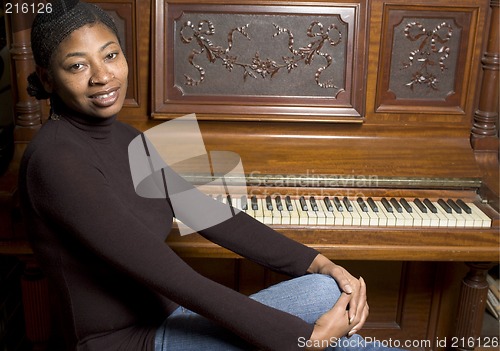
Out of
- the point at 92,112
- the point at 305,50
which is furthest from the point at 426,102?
the point at 92,112

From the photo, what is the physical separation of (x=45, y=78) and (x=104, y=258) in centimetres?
41

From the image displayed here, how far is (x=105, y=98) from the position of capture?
53.1 inches

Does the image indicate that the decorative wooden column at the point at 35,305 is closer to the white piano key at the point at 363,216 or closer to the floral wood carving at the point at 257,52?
the floral wood carving at the point at 257,52

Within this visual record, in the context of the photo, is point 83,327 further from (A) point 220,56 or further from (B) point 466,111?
(B) point 466,111

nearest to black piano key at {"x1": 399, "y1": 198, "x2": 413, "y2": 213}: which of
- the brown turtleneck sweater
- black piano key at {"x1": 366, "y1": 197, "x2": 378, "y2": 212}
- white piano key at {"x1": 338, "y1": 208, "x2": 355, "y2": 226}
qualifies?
black piano key at {"x1": 366, "y1": 197, "x2": 378, "y2": 212}

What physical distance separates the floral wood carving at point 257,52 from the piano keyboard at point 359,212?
455 mm

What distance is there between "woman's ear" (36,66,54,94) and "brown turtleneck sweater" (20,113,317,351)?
0.07 metres

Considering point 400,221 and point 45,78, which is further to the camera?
point 400,221

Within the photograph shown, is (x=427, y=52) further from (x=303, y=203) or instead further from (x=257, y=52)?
(x=303, y=203)

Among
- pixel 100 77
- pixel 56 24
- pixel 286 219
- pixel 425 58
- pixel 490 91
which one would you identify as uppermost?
pixel 56 24

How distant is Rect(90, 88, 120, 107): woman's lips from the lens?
52.8 inches

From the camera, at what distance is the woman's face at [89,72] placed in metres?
1.30

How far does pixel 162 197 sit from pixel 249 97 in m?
0.82

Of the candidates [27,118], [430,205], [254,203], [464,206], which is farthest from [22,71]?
[464,206]
